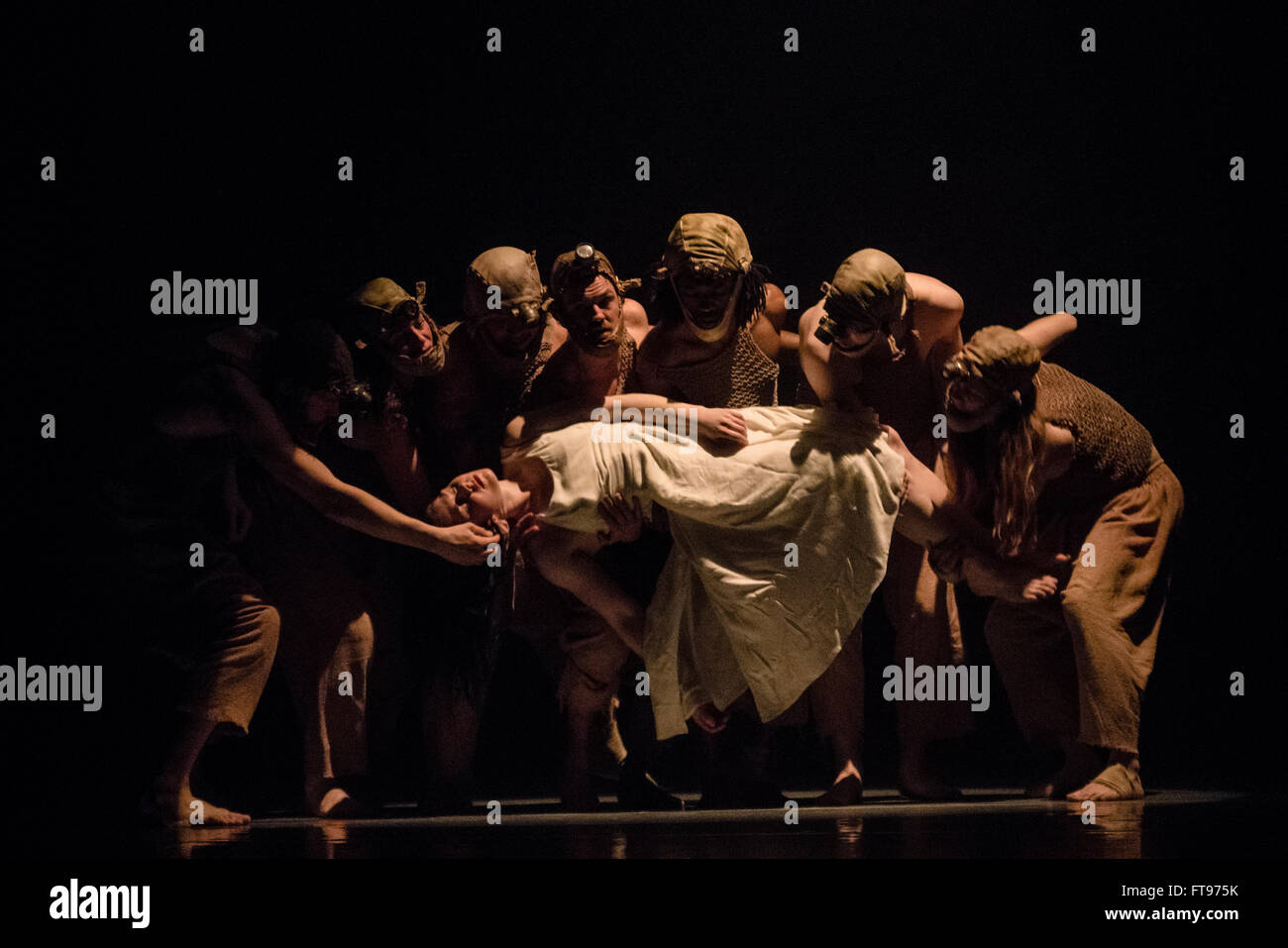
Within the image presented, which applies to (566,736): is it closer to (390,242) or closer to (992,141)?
(390,242)

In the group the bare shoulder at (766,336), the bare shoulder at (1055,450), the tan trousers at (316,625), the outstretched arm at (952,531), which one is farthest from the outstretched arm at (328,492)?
the bare shoulder at (1055,450)

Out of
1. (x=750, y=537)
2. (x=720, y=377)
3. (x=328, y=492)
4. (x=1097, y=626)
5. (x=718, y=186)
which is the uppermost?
(x=718, y=186)

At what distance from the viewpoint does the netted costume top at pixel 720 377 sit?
15.6 ft

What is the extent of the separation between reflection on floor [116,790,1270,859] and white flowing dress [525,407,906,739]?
1.03 ft

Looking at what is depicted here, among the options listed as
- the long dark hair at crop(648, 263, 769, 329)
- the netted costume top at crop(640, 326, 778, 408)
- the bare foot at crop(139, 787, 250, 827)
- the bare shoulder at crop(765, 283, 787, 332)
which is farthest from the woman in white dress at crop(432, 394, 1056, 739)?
the bare foot at crop(139, 787, 250, 827)

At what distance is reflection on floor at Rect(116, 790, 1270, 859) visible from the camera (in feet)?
12.6

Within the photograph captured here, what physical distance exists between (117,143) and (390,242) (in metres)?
0.73

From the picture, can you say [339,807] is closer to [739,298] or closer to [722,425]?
[722,425]

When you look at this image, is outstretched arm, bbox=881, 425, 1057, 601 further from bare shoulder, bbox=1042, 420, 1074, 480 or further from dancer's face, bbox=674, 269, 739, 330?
dancer's face, bbox=674, 269, 739, 330

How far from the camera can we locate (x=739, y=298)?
473 cm

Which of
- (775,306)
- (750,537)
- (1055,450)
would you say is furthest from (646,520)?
(1055,450)

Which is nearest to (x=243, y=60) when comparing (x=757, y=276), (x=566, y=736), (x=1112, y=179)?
(x=757, y=276)

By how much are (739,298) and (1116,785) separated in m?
1.42

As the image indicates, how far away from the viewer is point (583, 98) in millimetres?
5234
